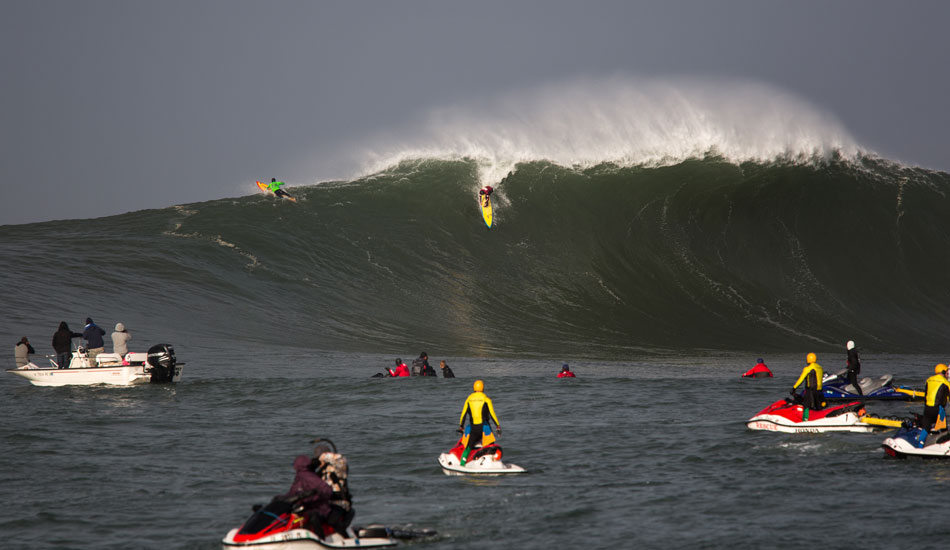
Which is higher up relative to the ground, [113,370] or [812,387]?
[113,370]

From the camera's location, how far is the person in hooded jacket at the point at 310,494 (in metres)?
8.87

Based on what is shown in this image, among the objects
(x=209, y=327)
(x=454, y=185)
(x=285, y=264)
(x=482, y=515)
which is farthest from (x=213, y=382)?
(x=454, y=185)

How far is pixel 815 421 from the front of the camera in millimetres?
16516

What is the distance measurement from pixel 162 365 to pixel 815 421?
15.1 metres

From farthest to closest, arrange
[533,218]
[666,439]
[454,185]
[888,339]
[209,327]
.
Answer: [454,185] → [533,218] → [888,339] → [209,327] → [666,439]

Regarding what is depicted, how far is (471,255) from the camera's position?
43.4 m

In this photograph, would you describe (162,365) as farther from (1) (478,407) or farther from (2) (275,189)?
(2) (275,189)

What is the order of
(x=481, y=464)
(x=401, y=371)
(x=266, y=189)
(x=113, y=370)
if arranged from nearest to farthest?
(x=481, y=464) → (x=113, y=370) → (x=401, y=371) → (x=266, y=189)

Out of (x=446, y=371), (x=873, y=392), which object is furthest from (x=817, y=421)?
(x=446, y=371)

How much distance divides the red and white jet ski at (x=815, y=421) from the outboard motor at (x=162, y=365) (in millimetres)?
13810

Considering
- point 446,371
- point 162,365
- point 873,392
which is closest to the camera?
point 873,392

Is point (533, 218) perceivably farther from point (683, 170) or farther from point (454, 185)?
point (683, 170)

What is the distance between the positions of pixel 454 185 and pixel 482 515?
40671 millimetres

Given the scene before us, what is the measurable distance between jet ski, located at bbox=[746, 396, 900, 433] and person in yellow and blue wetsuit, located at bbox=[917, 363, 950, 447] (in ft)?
8.39
